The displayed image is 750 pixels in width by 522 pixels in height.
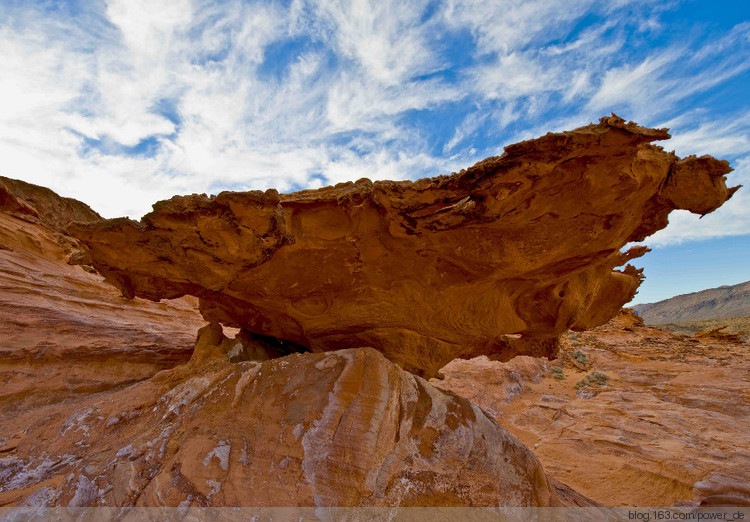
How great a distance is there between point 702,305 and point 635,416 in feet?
281

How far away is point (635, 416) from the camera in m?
8.73

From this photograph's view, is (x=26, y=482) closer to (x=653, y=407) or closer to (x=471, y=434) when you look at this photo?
(x=471, y=434)

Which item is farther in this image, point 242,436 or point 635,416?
point 635,416

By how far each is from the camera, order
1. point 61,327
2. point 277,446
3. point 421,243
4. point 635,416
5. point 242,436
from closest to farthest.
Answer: point 277,446 → point 242,436 → point 421,243 → point 61,327 → point 635,416

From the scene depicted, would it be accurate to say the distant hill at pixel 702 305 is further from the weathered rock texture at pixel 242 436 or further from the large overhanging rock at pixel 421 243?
the weathered rock texture at pixel 242 436

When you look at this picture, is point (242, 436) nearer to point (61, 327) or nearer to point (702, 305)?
point (61, 327)

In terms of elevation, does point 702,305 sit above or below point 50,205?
above

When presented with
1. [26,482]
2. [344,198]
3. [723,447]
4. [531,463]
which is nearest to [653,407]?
[723,447]

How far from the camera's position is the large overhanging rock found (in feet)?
14.6

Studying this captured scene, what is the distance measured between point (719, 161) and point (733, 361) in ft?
41.0

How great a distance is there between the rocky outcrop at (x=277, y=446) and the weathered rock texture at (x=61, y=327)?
2.69 ft

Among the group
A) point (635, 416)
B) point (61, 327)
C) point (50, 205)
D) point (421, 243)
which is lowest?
point (635, 416)

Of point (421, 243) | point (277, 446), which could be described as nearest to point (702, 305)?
point (421, 243)

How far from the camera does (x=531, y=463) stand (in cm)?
446
